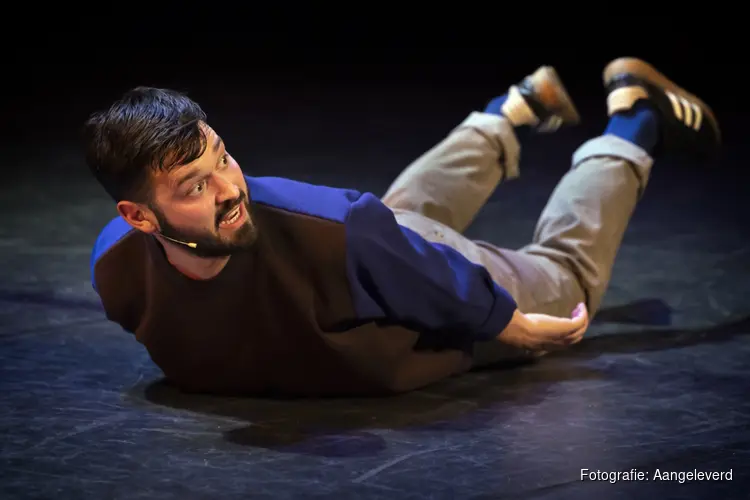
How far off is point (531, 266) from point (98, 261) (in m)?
0.77

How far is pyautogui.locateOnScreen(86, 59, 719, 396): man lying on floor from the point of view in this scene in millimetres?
1733

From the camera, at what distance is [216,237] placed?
1.78 m

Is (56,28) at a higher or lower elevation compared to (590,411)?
higher

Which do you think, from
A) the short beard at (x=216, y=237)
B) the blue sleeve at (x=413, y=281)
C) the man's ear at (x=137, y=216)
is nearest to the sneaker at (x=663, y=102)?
the blue sleeve at (x=413, y=281)

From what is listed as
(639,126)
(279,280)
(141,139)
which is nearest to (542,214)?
(639,126)

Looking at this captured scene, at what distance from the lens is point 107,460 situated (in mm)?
1816

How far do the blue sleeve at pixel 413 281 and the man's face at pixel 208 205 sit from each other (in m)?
0.16

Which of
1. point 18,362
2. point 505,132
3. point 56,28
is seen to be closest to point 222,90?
point 56,28

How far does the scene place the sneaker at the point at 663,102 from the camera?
2.60 meters

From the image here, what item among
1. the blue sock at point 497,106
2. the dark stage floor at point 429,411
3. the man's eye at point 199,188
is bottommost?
the dark stage floor at point 429,411

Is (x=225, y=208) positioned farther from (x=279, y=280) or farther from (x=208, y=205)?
(x=279, y=280)

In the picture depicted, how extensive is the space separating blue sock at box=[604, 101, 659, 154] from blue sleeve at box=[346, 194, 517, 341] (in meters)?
0.69

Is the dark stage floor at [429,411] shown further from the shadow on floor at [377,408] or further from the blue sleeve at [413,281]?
the blue sleeve at [413,281]

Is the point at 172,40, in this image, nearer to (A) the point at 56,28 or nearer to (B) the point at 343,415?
(A) the point at 56,28
